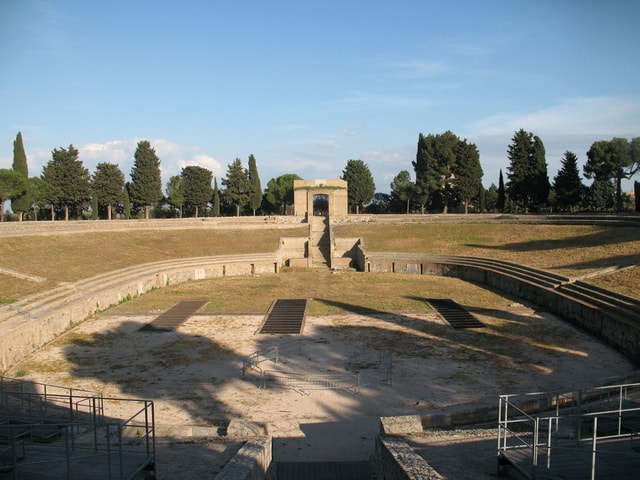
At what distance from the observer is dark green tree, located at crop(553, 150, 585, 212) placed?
49625 millimetres

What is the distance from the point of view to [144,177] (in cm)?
5522

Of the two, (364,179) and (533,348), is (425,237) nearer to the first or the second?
(533,348)

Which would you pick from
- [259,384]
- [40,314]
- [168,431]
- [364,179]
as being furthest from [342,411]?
[364,179]

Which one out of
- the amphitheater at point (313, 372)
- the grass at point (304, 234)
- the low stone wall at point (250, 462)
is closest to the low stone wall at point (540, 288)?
the amphitheater at point (313, 372)

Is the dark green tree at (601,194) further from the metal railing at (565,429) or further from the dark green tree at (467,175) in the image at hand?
the metal railing at (565,429)

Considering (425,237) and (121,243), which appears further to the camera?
(425,237)

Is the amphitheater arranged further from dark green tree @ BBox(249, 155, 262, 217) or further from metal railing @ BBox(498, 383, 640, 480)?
dark green tree @ BBox(249, 155, 262, 217)

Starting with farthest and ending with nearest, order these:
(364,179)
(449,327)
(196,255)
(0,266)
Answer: (364,179) < (196,255) < (0,266) < (449,327)

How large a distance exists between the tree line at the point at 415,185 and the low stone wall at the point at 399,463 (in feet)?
126

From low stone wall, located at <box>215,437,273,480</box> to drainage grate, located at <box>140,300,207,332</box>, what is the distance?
1171 cm

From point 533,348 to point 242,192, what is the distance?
171ft

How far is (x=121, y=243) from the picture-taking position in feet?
116

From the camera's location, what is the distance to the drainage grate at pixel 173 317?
19500mm

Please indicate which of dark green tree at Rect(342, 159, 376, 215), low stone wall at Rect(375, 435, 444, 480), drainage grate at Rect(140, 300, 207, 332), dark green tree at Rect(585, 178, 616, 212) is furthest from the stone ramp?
dark green tree at Rect(342, 159, 376, 215)
